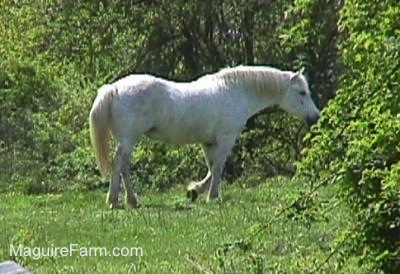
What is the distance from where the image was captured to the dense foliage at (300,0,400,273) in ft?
14.8

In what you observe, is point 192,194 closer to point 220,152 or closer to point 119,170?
point 220,152

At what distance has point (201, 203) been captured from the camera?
11375 mm

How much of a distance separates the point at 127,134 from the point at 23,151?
9167mm

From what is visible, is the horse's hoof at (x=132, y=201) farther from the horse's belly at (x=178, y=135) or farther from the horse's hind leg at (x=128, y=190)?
the horse's belly at (x=178, y=135)

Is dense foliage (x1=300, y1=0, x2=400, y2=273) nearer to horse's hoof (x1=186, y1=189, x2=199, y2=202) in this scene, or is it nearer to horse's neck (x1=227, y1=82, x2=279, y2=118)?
horse's hoof (x1=186, y1=189, x2=199, y2=202)

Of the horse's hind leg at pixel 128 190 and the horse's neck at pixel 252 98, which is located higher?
the horse's neck at pixel 252 98

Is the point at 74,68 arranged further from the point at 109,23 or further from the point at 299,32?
the point at 299,32

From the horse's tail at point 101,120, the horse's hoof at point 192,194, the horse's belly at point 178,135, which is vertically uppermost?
the horse's tail at point 101,120

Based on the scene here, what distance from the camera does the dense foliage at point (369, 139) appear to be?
4.52 meters

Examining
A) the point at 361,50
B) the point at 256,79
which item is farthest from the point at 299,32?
the point at 256,79

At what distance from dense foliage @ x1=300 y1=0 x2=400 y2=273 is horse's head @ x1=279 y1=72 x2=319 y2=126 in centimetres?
776

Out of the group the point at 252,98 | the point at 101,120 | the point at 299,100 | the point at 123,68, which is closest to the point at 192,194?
the point at 252,98

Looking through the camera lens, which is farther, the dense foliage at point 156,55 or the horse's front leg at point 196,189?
the dense foliage at point 156,55

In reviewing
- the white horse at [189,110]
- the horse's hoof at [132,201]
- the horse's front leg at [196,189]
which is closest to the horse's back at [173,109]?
the white horse at [189,110]
